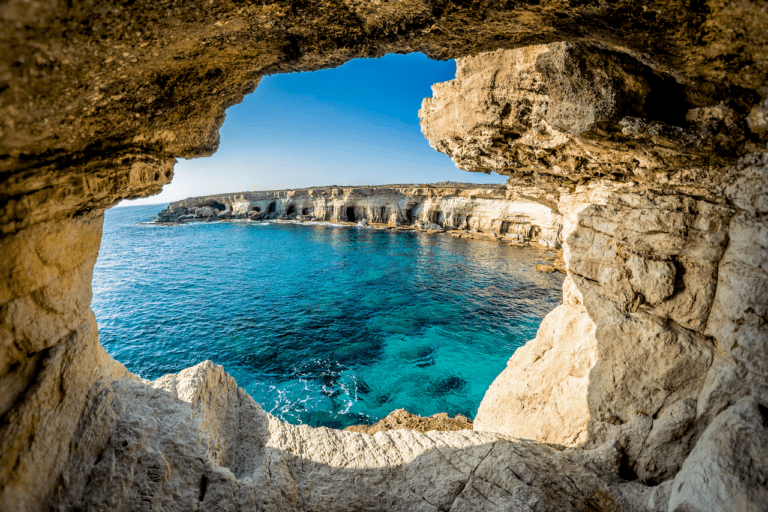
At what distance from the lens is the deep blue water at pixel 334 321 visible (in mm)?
12297

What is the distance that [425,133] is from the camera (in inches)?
296

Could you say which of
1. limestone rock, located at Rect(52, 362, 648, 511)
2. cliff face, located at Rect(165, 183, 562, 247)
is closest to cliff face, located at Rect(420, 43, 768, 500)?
limestone rock, located at Rect(52, 362, 648, 511)

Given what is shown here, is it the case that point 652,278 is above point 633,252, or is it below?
below

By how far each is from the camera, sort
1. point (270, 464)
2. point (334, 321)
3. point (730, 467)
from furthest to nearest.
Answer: point (334, 321), point (270, 464), point (730, 467)

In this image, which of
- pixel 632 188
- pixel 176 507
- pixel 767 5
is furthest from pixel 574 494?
pixel 767 5

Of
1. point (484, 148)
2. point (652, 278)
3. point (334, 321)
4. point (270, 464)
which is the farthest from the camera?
point (334, 321)

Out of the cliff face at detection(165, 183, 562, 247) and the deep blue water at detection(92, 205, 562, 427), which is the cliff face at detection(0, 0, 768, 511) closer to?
the deep blue water at detection(92, 205, 562, 427)

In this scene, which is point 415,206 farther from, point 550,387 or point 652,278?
point 652,278

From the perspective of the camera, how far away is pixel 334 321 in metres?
17.8

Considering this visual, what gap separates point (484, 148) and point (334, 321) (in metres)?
13.7

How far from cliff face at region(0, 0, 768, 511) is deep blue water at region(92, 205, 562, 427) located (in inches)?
249

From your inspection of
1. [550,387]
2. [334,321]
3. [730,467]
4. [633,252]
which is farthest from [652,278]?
[334,321]

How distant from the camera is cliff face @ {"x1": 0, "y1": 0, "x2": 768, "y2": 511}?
294 centimetres

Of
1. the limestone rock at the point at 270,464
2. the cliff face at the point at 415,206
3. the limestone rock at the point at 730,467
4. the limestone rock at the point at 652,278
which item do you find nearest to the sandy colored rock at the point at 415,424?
the limestone rock at the point at 270,464
